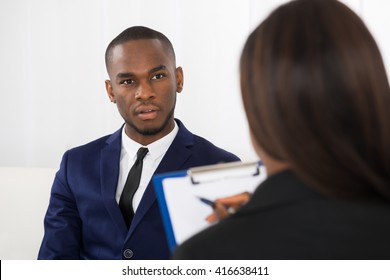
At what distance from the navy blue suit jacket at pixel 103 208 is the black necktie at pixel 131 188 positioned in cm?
3

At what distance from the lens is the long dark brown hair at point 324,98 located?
1.97 feet

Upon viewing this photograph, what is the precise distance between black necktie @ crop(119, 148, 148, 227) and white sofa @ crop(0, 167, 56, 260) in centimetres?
71

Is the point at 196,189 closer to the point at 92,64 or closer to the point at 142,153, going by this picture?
the point at 142,153

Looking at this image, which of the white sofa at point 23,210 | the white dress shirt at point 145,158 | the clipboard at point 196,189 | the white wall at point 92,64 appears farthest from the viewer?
the white wall at point 92,64

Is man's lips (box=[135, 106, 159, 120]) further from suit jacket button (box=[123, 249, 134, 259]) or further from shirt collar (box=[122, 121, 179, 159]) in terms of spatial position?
suit jacket button (box=[123, 249, 134, 259])

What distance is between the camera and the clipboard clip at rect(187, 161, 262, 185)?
89 centimetres

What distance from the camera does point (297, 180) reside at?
2.13ft

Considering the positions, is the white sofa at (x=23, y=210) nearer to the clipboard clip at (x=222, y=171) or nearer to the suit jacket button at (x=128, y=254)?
the suit jacket button at (x=128, y=254)

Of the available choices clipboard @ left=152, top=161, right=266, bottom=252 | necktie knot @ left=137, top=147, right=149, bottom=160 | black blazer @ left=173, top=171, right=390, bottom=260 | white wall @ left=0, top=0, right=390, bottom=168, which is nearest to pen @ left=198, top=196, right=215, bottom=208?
clipboard @ left=152, top=161, right=266, bottom=252

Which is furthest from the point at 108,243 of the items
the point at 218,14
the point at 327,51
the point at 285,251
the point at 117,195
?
the point at 218,14

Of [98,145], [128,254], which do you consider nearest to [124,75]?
[98,145]

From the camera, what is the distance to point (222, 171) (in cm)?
89

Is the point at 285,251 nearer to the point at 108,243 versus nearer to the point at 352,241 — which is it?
the point at 352,241

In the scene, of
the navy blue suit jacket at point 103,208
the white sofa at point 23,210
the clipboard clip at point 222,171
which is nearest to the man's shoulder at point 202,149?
the navy blue suit jacket at point 103,208
